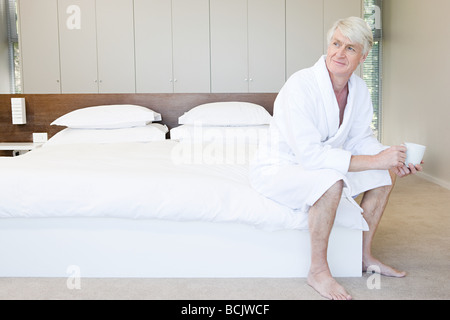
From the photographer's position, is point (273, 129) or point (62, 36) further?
point (62, 36)

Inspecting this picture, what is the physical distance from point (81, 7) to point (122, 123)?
1.41 m

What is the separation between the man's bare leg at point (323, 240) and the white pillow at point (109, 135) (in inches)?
71.1

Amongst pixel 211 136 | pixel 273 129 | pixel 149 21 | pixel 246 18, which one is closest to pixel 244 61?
pixel 246 18

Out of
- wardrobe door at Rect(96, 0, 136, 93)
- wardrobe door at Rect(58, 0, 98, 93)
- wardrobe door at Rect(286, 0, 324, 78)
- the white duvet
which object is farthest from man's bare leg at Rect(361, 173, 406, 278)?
wardrobe door at Rect(58, 0, 98, 93)

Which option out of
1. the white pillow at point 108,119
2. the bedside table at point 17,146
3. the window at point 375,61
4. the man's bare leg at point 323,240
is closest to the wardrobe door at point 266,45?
the white pillow at point 108,119

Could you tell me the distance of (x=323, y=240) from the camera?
1755 millimetres

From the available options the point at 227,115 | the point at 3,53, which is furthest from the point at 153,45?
the point at 3,53

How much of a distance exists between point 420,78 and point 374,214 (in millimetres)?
3148

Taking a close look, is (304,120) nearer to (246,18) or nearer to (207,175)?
(207,175)

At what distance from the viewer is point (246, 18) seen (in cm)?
425

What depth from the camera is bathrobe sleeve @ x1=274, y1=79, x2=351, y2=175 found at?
5.67ft

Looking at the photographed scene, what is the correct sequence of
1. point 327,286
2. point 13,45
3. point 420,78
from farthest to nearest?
point 13,45
point 420,78
point 327,286

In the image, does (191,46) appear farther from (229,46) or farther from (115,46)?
(115,46)
